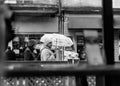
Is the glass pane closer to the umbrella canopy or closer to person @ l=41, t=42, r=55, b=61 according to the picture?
the umbrella canopy

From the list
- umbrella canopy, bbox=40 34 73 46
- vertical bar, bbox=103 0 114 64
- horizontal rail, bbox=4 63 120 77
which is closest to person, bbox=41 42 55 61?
umbrella canopy, bbox=40 34 73 46

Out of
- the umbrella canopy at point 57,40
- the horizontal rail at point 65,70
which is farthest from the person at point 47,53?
the horizontal rail at point 65,70

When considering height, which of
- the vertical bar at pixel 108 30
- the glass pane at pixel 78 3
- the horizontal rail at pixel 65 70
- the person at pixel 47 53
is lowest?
the person at pixel 47 53

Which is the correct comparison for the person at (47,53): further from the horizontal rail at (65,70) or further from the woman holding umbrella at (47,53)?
the horizontal rail at (65,70)

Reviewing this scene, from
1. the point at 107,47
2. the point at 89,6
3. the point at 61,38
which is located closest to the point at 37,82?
the point at 61,38

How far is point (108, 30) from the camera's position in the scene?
3.35ft

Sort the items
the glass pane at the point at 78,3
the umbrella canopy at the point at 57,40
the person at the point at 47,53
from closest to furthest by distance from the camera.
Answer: the person at the point at 47,53 < the umbrella canopy at the point at 57,40 < the glass pane at the point at 78,3

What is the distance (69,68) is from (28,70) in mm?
98

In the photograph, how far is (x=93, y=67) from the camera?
83cm

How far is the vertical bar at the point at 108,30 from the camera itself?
1006 millimetres

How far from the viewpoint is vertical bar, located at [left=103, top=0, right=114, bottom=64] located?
3.30 feet

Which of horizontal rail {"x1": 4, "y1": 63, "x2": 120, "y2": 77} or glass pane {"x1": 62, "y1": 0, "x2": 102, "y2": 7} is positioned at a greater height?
horizontal rail {"x1": 4, "y1": 63, "x2": 120, "y2": 77}

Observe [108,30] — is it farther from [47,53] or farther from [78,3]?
[78,3]

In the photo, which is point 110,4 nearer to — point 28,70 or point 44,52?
point 28,70
